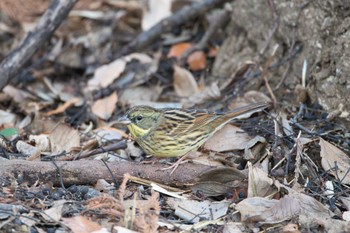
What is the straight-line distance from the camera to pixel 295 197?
4.71m

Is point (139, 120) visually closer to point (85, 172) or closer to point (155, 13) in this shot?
point (85, 172)

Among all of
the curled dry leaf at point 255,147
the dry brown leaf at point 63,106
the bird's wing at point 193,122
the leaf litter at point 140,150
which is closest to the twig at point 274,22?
the leaf litter at point 140,150

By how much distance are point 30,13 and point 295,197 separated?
5271 millimetres

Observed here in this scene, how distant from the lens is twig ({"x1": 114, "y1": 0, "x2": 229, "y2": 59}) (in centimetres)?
805

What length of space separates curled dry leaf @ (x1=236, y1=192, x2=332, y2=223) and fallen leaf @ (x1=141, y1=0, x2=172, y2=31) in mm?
4355

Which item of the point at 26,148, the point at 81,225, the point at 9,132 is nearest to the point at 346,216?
the point at 81,225

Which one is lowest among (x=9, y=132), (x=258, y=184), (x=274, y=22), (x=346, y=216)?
(x=346, y=216)

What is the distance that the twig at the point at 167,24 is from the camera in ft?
26.4

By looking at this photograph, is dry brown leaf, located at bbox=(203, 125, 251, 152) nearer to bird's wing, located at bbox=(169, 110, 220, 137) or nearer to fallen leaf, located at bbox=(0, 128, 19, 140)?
bird's wing, located at bbox=(169, 110, 220, 137)

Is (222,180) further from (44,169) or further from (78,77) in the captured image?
(78,77)

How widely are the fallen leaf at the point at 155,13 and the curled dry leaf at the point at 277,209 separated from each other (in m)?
4.36

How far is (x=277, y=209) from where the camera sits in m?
4.57

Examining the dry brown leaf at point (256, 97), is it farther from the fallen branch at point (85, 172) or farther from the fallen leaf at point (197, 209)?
the fallen leaf at point (197, 209)

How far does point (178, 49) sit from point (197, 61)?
42 centimetres
